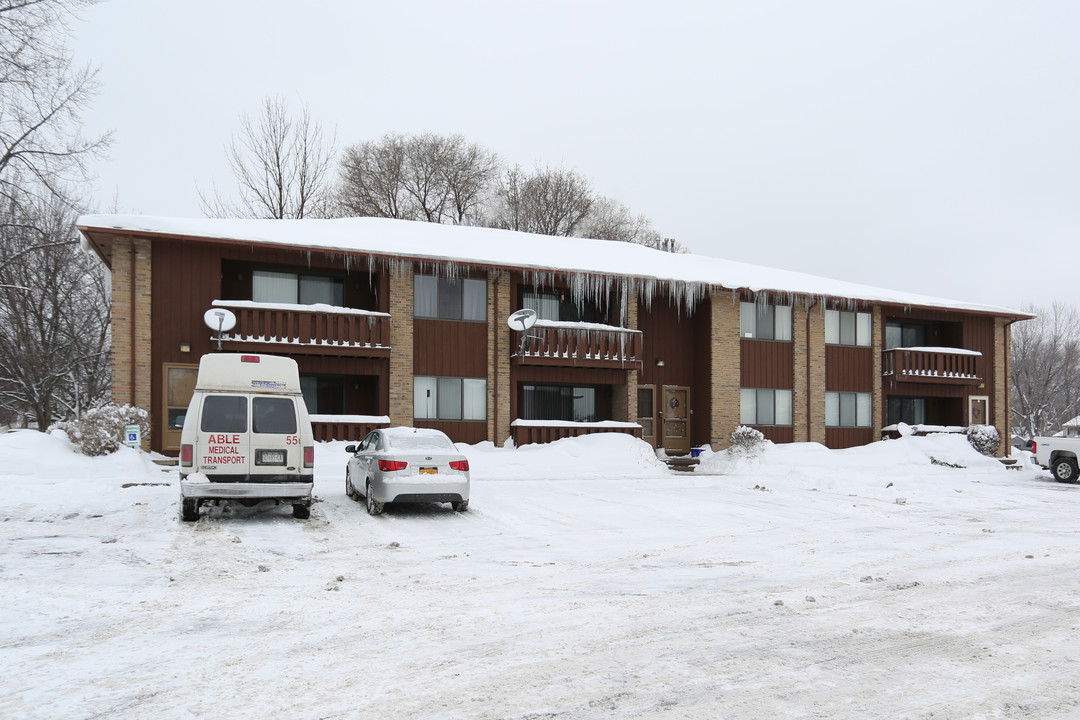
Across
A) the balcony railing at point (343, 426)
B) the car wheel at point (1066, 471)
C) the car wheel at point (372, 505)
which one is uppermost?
the balcony railing at point (343, 426)

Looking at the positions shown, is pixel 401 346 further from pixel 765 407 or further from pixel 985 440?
pixel 985 440

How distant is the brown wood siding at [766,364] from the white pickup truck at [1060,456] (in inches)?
296

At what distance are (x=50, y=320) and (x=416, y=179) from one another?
19.0 m

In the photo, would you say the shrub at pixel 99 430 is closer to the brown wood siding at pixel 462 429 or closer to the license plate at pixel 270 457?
the license plate at pixel 270 457

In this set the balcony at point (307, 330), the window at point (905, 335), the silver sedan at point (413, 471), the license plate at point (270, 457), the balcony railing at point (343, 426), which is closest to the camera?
the license plate at point (270, 457)

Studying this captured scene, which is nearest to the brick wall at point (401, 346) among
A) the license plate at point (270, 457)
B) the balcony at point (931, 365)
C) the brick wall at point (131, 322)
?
the brick wall at point (131, 322)

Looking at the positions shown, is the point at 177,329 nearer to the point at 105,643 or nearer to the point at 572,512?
the point at 572,512

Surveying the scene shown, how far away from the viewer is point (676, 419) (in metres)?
26.7

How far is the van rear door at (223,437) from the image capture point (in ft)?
38.0

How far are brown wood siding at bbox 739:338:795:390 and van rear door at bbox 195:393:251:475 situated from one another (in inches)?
721

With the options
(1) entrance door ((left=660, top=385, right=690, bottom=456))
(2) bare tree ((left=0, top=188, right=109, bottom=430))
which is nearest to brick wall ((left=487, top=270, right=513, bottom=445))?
(1) entrance door ((left=660, top=385, right=690, bottom=456))

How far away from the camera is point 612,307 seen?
1014 inches

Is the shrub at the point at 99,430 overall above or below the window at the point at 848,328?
below

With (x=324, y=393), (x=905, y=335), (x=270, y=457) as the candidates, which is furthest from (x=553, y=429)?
(x=905, y=335)
